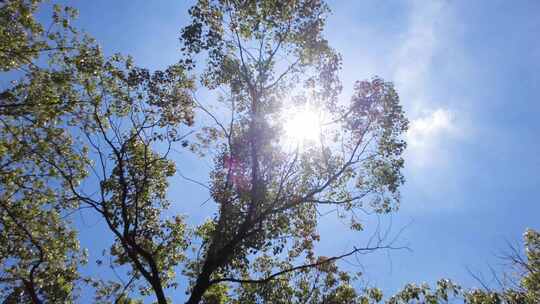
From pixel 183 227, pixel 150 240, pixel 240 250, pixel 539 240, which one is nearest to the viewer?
pixel 240 250

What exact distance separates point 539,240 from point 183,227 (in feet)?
81.1

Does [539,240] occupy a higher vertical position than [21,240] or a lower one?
higher

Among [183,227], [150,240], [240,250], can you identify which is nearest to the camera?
[240,250]

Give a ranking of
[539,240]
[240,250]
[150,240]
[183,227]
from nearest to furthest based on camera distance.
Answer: [240,250] < [150,240] < [183,227] < [539,240]

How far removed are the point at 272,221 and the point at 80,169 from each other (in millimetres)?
10004

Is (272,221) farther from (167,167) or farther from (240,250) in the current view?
(167,167)

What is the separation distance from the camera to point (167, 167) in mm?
16922


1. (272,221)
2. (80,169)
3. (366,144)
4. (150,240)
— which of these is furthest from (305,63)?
(80,169)

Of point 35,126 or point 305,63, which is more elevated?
point 305,63

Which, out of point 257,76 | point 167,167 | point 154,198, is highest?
point 257,76

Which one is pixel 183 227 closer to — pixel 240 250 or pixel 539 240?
pixel 240 250

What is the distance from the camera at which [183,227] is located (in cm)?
1758

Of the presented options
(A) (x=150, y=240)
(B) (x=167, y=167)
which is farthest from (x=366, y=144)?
(A) (x=150, y=240)

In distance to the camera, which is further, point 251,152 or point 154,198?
point 154,198
